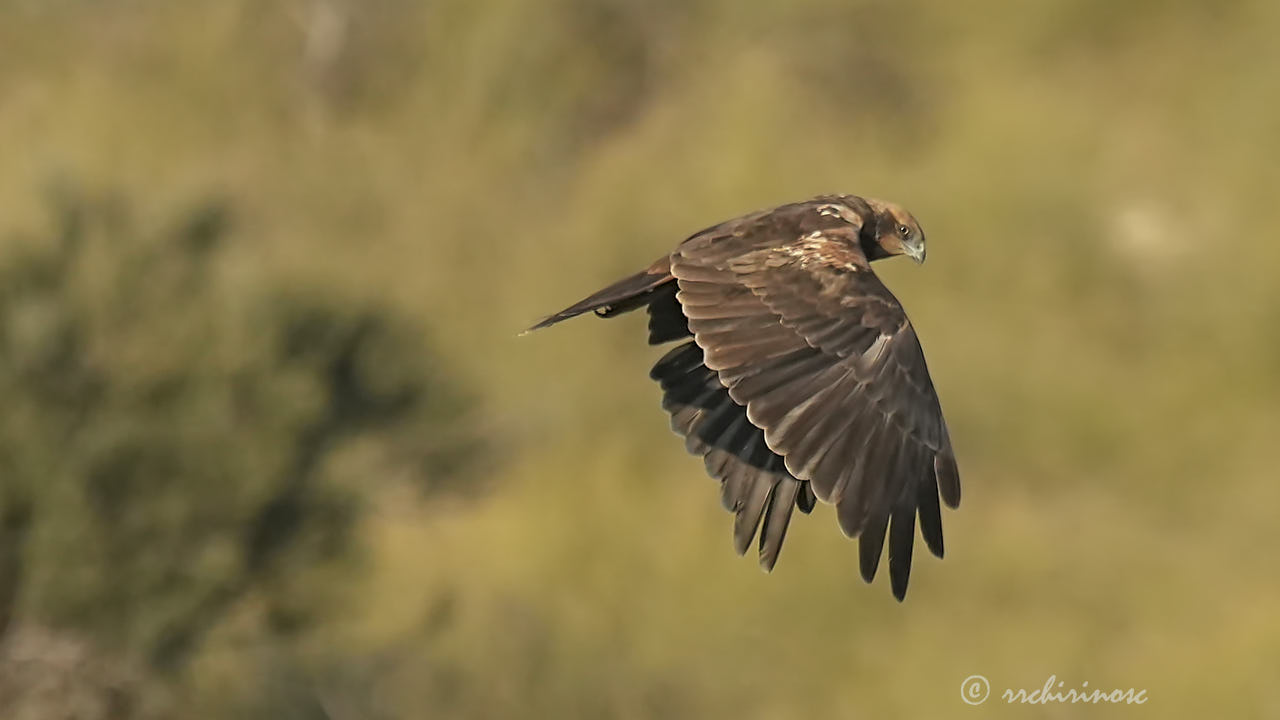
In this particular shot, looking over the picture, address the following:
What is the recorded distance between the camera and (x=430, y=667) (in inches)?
604

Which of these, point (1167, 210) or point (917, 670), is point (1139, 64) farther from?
point (917, 670)

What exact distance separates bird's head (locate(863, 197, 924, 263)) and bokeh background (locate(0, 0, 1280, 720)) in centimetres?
610

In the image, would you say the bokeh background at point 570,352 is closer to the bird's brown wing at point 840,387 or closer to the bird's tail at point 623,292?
the bird's tail at point 623,292

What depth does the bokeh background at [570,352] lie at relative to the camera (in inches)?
590

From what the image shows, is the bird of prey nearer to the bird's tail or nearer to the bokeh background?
the bird's tail

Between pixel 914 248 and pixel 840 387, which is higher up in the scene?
pixel 914 248

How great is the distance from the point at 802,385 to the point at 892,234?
79.4 inches

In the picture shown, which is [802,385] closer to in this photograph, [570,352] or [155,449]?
[155,449]

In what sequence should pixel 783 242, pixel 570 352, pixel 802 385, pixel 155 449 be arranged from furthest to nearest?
pixel 570 352, pixel 155 449, pixel 783 242, pixel 802 385

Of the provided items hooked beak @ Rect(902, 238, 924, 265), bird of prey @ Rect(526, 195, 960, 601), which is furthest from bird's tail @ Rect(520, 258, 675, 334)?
hooked beak @ Rect(902, 238, 924, 265)

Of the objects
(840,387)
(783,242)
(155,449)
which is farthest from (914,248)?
(155,449)

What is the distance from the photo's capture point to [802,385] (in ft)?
23.6

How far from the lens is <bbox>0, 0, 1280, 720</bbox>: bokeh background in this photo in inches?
590

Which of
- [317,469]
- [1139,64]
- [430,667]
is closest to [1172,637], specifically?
[430,667]
